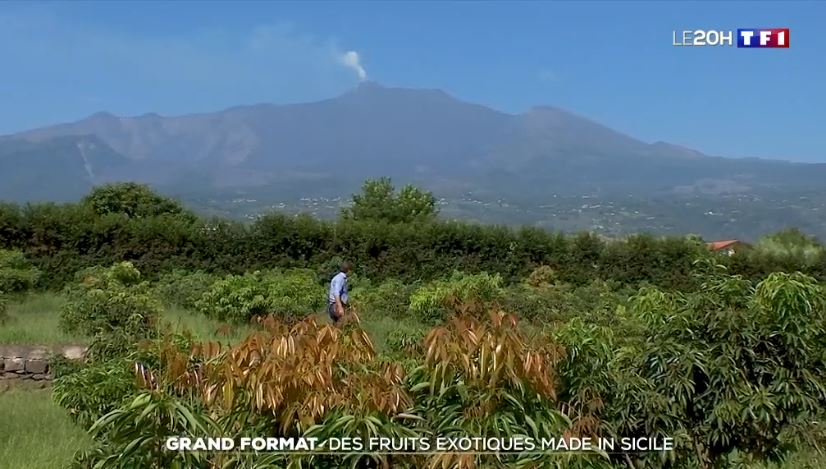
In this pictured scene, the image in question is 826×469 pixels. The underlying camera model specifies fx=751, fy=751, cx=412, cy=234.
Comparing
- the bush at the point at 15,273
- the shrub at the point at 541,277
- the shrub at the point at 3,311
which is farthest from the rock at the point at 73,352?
the shrub at the point at 541,277

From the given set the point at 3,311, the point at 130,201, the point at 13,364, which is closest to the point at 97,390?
the point at 13,364

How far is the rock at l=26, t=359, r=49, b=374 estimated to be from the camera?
8.88 metres

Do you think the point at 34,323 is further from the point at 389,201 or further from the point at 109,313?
the point at 389,201

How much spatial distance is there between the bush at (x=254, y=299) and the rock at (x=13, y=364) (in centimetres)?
445

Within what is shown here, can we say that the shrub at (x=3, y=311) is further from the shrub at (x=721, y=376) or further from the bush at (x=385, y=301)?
the shrub at (x=721, y=376)

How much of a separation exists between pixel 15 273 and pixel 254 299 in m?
6.37

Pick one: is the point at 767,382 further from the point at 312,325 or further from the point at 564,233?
the point at 564,233

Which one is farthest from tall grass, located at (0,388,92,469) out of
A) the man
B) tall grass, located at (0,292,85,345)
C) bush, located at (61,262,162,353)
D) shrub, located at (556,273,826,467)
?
the man

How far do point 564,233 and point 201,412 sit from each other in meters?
19.8

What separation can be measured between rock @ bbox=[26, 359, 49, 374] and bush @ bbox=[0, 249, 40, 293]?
7.04 m

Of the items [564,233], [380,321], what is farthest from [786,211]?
[380,321]

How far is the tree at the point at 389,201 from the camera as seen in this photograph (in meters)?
46.4

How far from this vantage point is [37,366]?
29.2 ft

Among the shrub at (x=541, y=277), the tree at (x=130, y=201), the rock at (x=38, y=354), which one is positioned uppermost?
the tree at (x=130, y=201)
